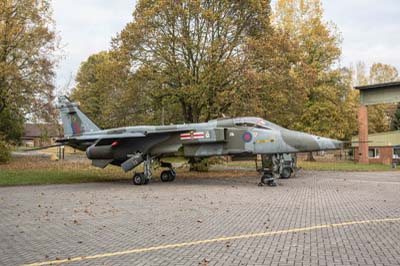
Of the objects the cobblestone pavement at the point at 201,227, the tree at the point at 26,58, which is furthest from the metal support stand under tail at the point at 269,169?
the tree at the point at 26,58

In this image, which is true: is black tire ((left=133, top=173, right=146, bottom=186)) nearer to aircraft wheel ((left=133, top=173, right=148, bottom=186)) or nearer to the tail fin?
aircraft wheel ((left=133, top=173, right=148, bottom=186))

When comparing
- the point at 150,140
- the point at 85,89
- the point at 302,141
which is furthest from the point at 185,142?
the point at 85,89

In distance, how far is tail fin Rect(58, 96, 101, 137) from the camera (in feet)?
70.5

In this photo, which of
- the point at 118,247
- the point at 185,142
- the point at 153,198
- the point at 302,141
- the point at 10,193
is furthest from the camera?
the point at 185,142

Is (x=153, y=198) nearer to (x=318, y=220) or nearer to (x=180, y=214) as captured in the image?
(x=180, y=214)

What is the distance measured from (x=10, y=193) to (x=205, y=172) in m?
12.8

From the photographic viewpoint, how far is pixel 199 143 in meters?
18.2

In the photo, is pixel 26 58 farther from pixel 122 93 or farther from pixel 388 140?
pixel 388 140

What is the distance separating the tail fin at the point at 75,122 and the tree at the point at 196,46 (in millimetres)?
4442

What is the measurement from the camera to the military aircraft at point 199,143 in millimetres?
A: 17203

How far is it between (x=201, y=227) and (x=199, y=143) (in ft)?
32.4

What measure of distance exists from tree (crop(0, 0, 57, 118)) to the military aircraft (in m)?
10.5

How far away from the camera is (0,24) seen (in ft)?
96.3

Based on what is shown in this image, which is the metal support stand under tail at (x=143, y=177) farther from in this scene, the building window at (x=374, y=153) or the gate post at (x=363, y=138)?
the building window at (x=374, y=153)
